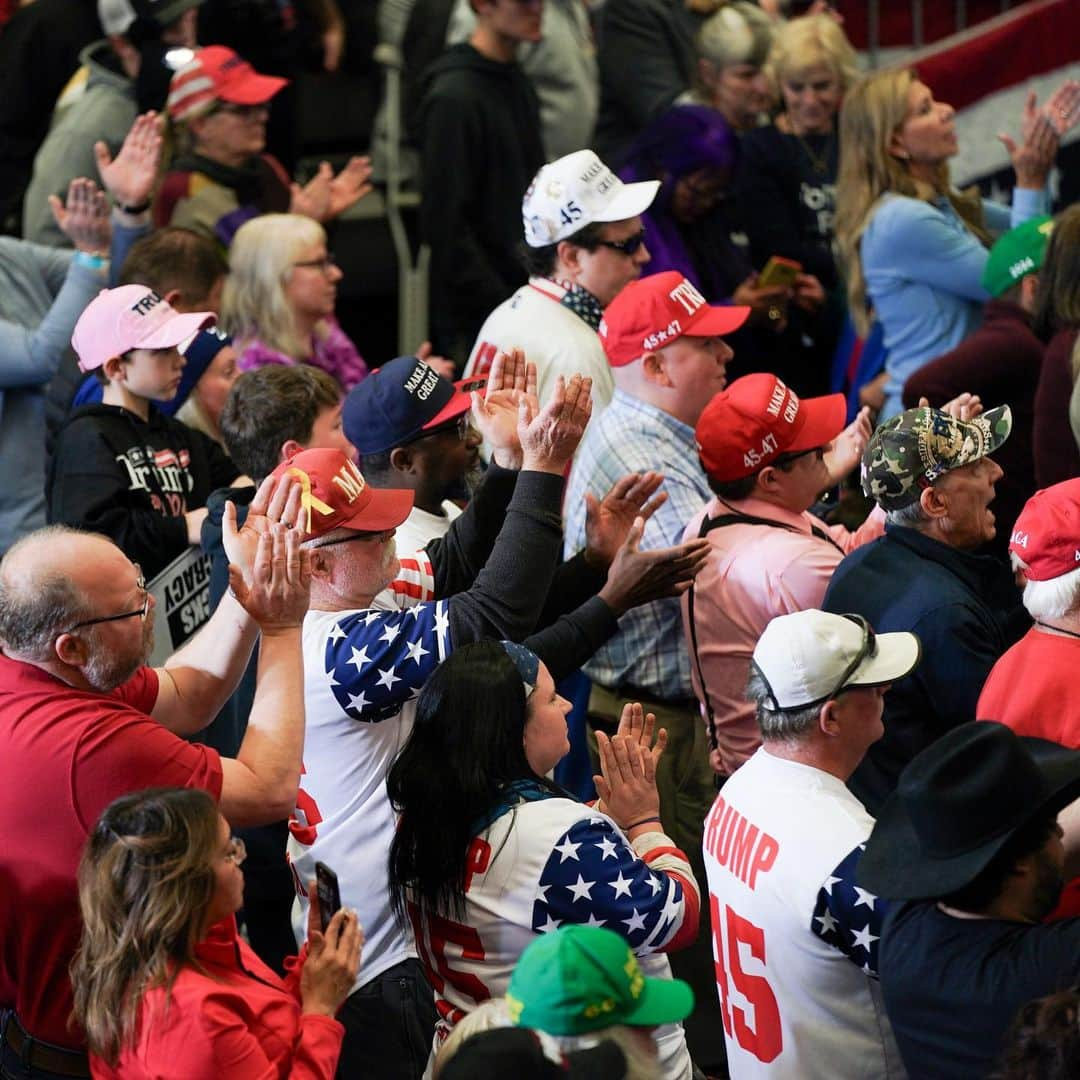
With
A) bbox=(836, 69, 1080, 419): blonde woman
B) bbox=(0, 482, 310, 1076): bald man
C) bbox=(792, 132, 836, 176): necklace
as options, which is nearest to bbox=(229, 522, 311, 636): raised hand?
bbox=(0, 482, 310, 1076): bald man

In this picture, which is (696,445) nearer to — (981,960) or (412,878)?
(412,878)

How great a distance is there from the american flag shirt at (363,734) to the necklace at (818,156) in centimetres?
416

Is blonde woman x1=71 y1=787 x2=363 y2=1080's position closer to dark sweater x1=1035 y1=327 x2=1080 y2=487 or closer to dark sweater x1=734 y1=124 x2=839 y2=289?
dark sweater x1=1035 y1=327 x2=1080 y2=487

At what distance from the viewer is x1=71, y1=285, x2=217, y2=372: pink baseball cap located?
496 cm

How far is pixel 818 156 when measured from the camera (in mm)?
7168

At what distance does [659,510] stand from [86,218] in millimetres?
2276

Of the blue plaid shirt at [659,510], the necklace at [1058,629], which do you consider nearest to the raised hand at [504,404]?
the blue plaid shirt at [659,510]

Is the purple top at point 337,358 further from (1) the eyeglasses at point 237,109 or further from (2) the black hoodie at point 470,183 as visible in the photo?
(1) the eyeglasses at point 237,109

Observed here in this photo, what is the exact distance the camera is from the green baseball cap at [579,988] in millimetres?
2477

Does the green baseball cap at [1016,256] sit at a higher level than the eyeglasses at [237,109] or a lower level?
lower

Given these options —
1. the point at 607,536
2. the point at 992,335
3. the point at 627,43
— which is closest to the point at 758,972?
the point at 607,536

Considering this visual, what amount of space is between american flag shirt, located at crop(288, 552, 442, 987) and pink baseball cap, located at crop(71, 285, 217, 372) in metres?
1.64

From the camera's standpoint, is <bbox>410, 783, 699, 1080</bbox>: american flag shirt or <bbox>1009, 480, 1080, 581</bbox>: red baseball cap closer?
<bbox>410, 783, 699, 1080</bbox>: american flag shirt

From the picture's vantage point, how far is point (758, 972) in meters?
3.12
